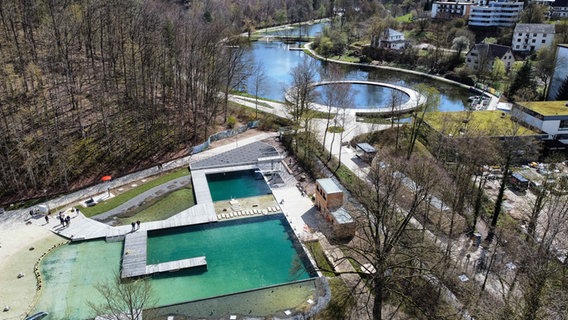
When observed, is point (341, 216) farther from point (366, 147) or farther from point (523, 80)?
point (523, 80)

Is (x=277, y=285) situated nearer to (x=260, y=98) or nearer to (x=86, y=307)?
Result: (x=86, y=307)

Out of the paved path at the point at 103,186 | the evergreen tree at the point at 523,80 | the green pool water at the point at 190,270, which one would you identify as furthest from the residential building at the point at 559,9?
the green pool water at the point at 190,270

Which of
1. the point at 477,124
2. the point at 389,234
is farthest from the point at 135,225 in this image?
the point at 477,124

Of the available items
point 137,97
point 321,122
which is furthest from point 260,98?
point 137,97

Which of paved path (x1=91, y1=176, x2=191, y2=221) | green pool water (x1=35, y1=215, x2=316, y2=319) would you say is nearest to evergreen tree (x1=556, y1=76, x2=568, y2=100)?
green pool water (x1=35, y1=215, x2=316, y2=319)

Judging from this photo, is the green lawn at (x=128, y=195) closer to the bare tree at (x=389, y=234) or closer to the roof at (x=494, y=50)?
the bare tree at (x=389, y=234)

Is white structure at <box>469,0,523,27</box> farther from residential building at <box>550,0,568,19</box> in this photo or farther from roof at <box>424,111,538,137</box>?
roof at <box>424,111,538,137</box>
